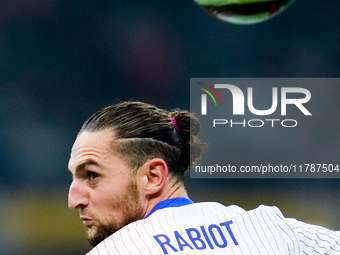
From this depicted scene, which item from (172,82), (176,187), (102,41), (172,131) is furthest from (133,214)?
(102,41)

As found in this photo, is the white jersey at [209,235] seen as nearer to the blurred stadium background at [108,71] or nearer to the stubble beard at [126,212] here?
the stubble beard at [126,212]

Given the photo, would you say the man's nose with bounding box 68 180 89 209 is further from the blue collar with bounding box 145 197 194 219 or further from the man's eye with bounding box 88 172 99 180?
the blue collar with bounding box 145 197 194 219

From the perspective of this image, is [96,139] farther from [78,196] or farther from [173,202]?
[173,202]

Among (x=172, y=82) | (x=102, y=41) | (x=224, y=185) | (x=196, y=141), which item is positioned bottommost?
(x=224, y=185)

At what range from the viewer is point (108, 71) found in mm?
6828

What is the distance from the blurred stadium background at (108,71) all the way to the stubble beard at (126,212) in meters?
3.97

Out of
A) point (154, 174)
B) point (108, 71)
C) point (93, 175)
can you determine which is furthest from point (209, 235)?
point (108, 71)

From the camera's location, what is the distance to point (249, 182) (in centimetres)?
623

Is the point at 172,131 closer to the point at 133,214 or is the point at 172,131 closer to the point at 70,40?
the point at 133,214

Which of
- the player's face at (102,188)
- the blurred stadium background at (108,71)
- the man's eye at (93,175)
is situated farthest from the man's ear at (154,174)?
the blurred stadium background at (108,71)

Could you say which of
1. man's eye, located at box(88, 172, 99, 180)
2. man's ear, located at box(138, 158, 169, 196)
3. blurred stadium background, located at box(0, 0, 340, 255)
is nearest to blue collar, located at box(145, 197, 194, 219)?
man's ear, located at box(138, 158, 169, 196)

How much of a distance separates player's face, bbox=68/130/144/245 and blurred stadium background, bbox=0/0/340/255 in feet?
13.0

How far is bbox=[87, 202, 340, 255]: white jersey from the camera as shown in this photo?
1.58m

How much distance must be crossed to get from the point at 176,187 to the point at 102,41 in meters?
5.23
